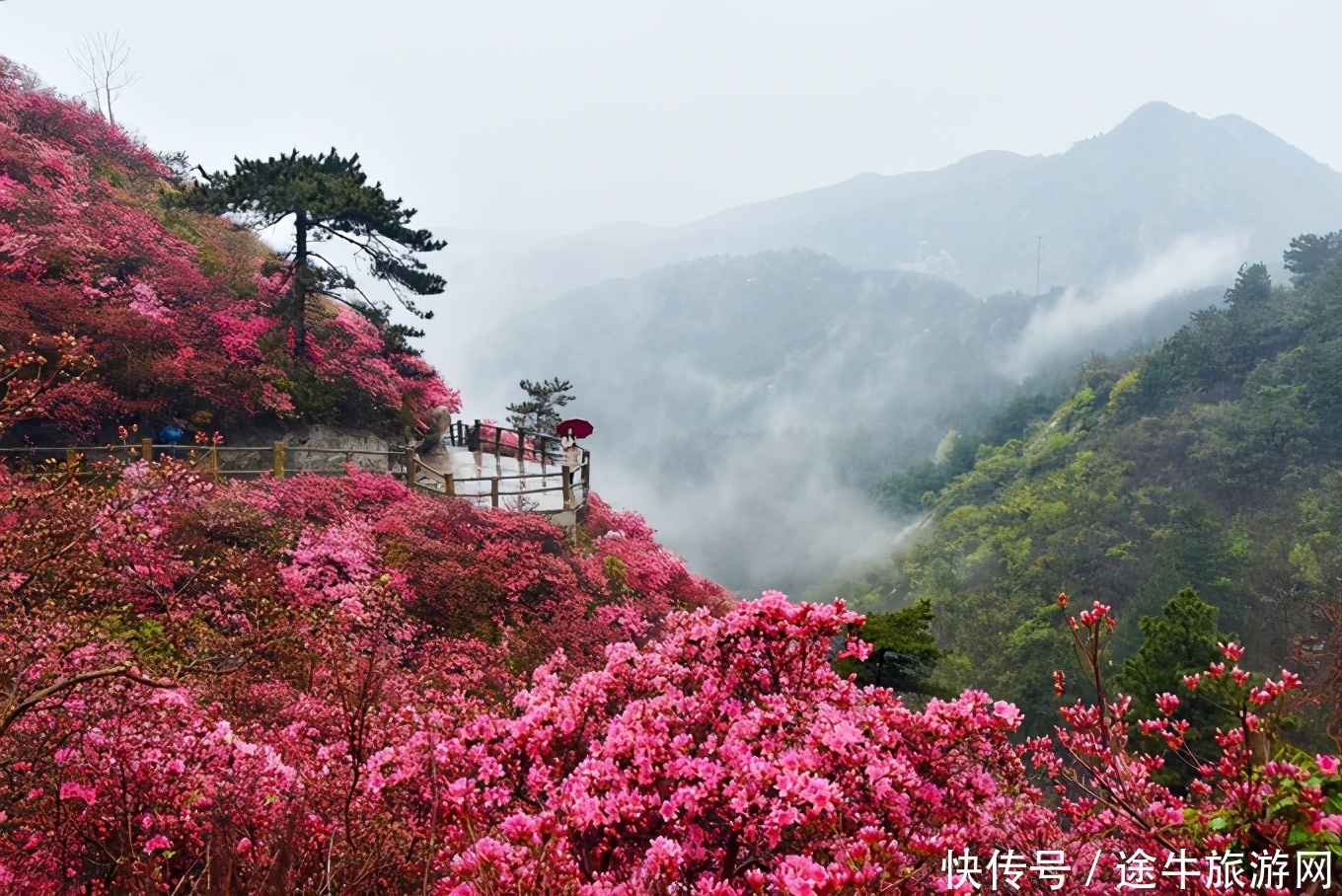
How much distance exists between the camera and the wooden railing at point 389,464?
35.1 ft

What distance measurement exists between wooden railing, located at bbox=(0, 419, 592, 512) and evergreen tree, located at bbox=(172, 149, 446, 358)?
240 cm

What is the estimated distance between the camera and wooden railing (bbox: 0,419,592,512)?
10691 mm

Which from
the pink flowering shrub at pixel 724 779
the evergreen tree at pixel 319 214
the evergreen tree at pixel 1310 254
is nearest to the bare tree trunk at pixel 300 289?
the evergreen tree at pixel 319 214

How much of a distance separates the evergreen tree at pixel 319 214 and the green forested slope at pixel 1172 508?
58.3 ft

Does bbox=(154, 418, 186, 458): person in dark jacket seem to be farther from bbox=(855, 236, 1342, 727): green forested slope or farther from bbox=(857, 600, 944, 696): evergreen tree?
bbox=(855, 236, 1342, 727): green forested slope

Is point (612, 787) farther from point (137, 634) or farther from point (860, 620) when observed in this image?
point (137, 634)

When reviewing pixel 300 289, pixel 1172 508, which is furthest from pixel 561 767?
pixel 1172 508

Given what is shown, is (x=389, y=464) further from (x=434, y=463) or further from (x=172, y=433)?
(x=172, y=433)

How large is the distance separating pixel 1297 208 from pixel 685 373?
180898 mm

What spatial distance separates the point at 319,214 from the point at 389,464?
190 inches

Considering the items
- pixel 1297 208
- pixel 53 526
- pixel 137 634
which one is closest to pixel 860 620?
pixel 53 526

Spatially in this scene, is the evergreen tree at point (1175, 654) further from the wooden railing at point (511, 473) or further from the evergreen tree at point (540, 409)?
the evergreen tree at point (540, 409)

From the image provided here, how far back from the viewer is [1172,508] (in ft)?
104

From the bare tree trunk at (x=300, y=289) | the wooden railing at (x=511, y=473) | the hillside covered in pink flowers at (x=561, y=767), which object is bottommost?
the hillside covered in pink flowers at (x=561, y=767)
